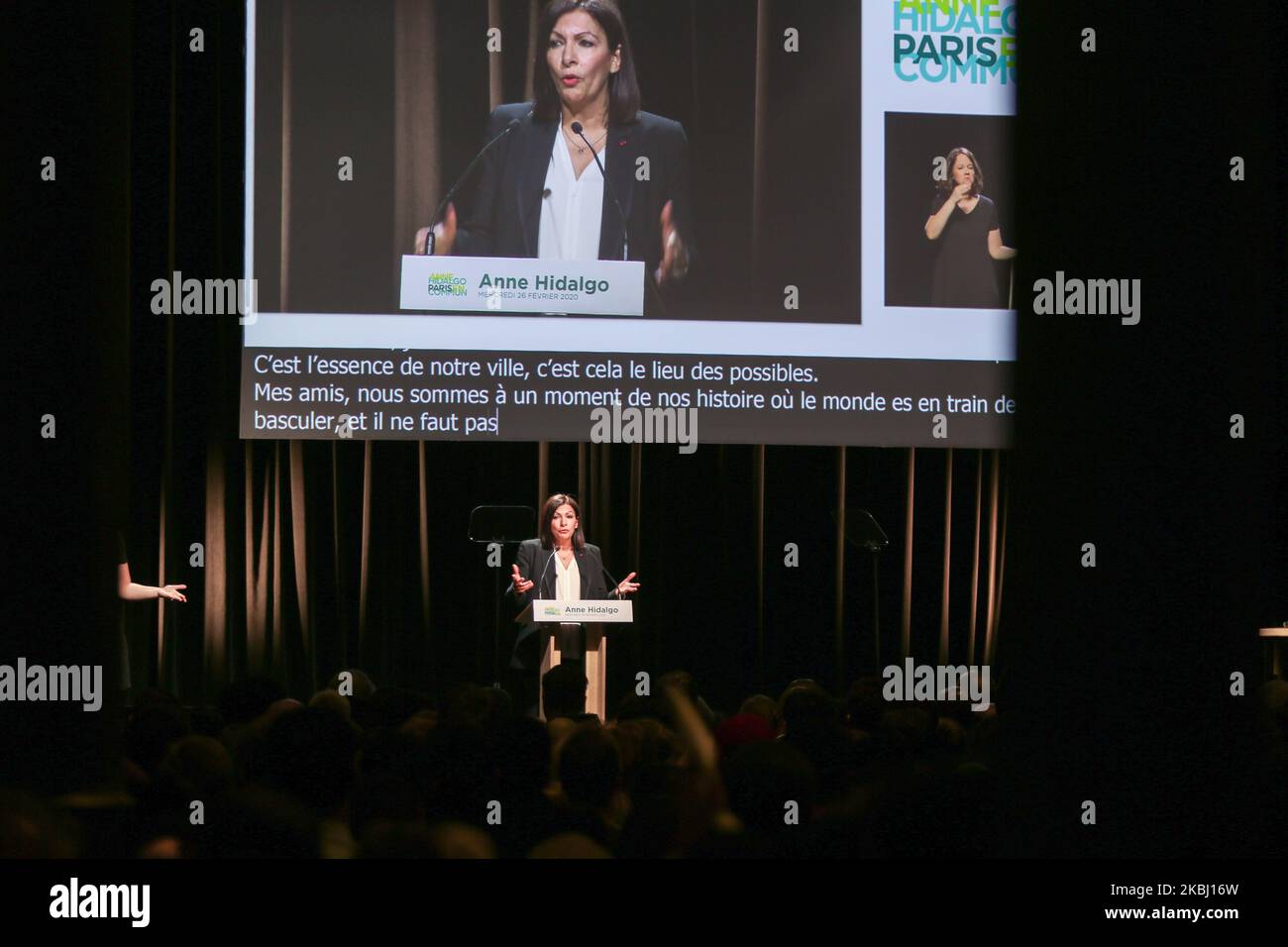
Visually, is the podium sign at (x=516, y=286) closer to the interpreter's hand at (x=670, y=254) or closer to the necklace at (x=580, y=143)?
the interpreter's hand at (x=670, y=254)

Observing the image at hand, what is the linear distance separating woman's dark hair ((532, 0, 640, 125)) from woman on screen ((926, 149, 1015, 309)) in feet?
3.87

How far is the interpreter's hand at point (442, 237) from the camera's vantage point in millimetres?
5301

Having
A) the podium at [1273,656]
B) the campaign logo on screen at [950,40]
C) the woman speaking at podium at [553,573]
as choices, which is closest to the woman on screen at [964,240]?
the campaign logo on screen at [950,40]

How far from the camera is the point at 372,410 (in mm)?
5176

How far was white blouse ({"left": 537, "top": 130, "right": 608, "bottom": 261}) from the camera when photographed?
5.31 metres

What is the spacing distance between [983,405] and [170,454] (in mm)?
3466

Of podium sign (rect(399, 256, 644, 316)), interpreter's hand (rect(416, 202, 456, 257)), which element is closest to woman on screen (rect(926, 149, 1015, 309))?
podium sign (rect(399, 256, 644, 316))

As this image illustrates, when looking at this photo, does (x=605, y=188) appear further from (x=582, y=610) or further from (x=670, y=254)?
(x=582, y=610)

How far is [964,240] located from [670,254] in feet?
3.57

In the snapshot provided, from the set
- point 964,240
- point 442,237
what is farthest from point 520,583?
point 964,240

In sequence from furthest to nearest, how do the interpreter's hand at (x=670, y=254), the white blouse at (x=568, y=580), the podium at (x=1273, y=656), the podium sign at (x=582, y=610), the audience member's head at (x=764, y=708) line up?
the white blouse at (x=568, y=580) → the interpreter's hand at (x=670, y=254) → the podium sign at (x=582, y=610) → the podium at (x=1273, y=656) → the audience member's head at (x=764, y=708)
